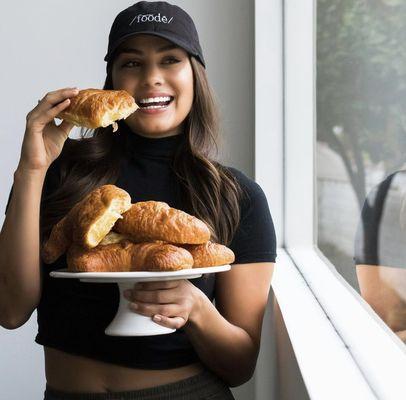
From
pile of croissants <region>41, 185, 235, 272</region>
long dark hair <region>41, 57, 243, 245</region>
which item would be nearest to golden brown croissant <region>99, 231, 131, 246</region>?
pile of croissants <region>41, 185, 235, 272</region>

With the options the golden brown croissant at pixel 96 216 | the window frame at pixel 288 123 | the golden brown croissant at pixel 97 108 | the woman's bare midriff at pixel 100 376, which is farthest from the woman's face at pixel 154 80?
the window frame at pixel 288 123

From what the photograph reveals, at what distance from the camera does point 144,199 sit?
138 cm

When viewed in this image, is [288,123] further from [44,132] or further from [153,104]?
[44,132]

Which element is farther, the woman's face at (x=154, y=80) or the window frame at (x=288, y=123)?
the window frame at (x=288, y=123)

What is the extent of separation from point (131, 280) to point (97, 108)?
29 centimetres

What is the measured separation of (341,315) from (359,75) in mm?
468

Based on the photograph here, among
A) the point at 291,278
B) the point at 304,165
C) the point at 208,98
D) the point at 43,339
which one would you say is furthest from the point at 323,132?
the point at 43,339

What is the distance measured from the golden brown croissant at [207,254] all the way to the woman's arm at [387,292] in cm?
27

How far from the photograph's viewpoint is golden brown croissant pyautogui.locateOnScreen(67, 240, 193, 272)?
0.98 metres

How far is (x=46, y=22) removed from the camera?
250 cm

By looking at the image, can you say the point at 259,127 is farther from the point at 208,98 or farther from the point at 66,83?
the point at 208,98

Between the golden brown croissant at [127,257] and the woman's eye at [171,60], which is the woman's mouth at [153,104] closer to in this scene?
the woman's eye at [171,60]

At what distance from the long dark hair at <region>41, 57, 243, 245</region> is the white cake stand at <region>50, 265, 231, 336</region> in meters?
0.28

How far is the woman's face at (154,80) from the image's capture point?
1.30 meters
